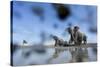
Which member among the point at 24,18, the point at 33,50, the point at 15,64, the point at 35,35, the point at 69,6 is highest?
the point at 69,6

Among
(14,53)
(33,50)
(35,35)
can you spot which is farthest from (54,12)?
(14,53)

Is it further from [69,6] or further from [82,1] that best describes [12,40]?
[82,1]

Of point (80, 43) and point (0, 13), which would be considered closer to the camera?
point (0, 13)

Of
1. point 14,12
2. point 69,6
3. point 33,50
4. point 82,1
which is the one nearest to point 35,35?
point 33,50

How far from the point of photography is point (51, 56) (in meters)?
2.19

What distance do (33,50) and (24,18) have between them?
0.34 metres

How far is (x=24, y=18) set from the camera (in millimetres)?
2117

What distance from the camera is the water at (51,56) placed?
209cm

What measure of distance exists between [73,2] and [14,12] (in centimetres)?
66

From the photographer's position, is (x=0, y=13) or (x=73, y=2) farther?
(x=73, y=2)

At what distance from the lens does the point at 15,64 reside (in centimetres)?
207

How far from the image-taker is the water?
209cm

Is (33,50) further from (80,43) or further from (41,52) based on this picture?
(80,43)

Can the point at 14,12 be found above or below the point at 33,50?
above
